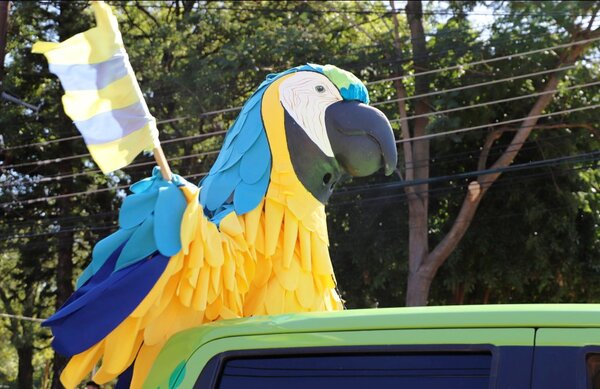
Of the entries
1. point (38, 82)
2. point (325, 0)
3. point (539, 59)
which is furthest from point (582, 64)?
point (38, 82)

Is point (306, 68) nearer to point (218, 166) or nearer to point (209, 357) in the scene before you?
point (218, 166)

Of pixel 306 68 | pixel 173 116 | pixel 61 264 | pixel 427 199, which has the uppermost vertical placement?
pixel 306 68

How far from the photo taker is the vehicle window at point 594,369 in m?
1.86

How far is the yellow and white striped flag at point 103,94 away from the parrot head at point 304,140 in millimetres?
1026

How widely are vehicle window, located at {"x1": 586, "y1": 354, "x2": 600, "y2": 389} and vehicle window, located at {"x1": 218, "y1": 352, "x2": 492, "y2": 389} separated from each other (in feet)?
0.70

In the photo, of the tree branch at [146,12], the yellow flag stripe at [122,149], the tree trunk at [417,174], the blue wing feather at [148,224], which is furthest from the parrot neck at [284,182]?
the tree branch at [146,12]

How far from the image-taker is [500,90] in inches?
571

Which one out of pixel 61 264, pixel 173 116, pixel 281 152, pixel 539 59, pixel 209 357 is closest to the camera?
pixel 209 357

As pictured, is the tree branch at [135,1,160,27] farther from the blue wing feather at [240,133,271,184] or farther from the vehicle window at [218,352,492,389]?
the vehicle window at [218,352,492,389]

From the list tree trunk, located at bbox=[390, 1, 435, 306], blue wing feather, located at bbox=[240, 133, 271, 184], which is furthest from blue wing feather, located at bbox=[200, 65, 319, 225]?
tree trunk, located at bbox=[390, 1, 435, 306]

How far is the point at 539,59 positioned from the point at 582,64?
1026 mm

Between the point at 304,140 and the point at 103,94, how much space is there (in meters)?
1.31

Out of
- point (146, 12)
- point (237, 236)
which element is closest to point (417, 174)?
point (146, 12)

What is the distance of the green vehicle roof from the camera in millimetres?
1943
